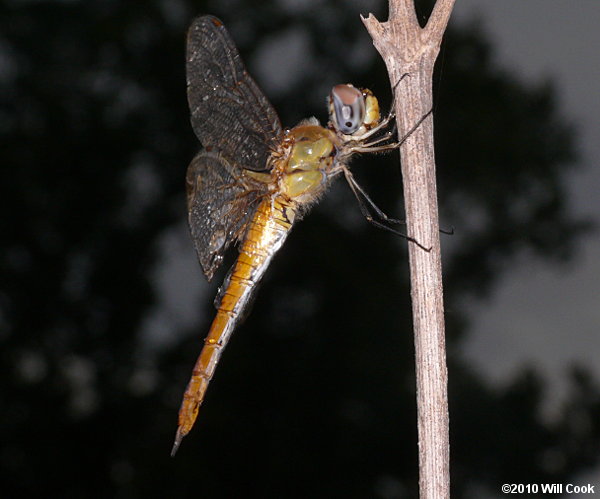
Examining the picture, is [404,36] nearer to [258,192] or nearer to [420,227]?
[420,227]

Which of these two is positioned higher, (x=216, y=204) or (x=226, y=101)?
(x=226, y=101)

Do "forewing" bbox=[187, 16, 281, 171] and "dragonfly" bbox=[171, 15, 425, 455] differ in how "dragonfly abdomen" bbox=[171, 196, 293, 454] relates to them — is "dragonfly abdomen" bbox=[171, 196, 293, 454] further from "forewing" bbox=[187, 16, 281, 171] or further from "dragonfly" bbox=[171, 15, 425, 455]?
"forewing" bbox=[187, 16, 281, 171]

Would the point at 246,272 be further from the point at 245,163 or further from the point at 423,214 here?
the point at 423,214

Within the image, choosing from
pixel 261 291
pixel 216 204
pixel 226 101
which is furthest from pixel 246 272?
pixel 261 291

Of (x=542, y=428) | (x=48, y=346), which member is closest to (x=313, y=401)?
(x=542, y=428)

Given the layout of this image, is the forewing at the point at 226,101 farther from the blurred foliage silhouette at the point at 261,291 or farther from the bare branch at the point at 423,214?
the blurred foliage silhouette at the point at 261,291
